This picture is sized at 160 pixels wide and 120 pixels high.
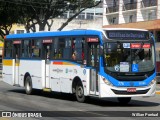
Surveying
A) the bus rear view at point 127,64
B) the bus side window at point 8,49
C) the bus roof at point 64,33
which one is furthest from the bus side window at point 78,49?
the bus side window at point 8,49

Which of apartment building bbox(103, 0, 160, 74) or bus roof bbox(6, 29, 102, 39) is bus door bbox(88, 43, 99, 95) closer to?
bus roof bbox(6, 29, 102, 39)

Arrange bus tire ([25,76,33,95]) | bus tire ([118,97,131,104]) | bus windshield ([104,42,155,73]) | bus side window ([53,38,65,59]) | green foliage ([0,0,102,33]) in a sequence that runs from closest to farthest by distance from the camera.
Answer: bus windshield ([104,42,155,73]) → bus tire ([118,97,131,104]) → bus side window ([53,38,65,59]) → bus tire ([25,76,33,95]) → green foliage ([0,0,102,33])

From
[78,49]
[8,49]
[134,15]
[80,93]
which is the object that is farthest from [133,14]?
[80,93]

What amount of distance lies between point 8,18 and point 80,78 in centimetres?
3048

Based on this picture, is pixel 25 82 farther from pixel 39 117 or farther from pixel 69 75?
pixel 39 117

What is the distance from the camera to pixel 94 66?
61.7 ft

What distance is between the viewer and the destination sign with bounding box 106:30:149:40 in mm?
18688

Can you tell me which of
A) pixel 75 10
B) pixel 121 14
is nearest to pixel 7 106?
pixel 75 10

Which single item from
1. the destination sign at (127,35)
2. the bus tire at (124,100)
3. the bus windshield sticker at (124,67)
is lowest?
the bus tire at (124,100)

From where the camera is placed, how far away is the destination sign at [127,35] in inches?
736

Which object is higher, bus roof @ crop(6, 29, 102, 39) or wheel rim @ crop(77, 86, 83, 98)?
bus roof @ crop(6, 29, 102, 39)

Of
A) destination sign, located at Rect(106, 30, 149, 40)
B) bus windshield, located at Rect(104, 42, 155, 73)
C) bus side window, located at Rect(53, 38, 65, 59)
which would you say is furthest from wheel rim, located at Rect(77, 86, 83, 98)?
destination sign, located at Rect(106, 30, 149, 40)

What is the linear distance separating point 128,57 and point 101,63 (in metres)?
1.08

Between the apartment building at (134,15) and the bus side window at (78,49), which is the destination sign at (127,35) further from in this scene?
the apartment building at (134,15)
